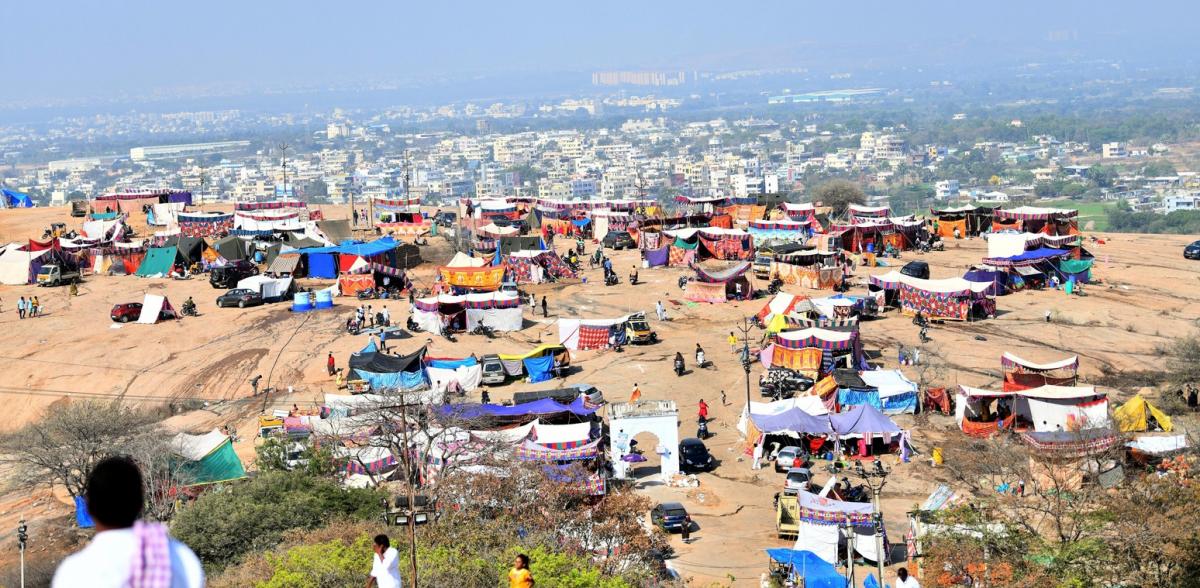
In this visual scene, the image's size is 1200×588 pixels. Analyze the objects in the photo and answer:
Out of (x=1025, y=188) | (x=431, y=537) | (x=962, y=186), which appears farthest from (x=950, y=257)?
(x=962, y=186)

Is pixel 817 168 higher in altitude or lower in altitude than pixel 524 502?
lower

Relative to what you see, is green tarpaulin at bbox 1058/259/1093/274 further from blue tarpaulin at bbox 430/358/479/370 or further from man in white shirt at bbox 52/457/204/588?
man in white shirt at bbox 52/457/204/588

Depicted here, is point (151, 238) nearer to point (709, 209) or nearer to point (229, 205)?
point (229, 205)

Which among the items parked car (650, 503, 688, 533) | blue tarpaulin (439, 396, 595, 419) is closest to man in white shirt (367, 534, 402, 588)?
parked car (650, 503, 688, 533)

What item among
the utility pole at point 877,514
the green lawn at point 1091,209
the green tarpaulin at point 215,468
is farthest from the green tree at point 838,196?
the green tarpaulin at point 215,468

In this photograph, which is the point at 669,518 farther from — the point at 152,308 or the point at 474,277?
the point at 152,308

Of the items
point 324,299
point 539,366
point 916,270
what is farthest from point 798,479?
point 916,270

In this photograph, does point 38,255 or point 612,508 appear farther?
point 38,255
